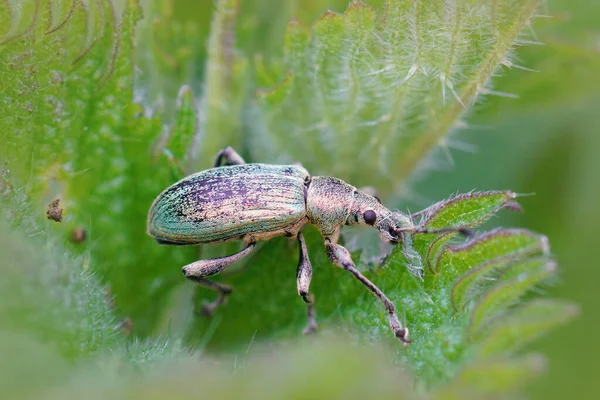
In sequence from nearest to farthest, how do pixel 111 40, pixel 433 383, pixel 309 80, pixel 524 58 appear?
pixel 433 383 < pixel 111 40 < pixel 309 80 < pixel 524 58

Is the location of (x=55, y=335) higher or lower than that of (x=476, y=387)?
lower

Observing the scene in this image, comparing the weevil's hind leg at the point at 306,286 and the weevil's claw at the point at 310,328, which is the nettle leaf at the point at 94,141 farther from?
the weevil's claw at the point at 310,328

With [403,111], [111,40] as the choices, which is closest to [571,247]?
[403,111]

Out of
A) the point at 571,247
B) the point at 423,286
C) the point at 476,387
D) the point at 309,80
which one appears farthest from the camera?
the point at 571,247

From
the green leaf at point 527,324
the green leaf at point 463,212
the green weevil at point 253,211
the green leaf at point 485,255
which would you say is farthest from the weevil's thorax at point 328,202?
the green leaf at point 527,324

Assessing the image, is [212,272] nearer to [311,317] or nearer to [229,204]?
[229,204]

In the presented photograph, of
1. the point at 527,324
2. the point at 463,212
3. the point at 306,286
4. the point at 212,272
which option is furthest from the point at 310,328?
the point at 527,324

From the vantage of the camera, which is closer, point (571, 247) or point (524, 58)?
point (524, 58)

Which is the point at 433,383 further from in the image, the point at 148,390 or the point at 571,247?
the point at 571,247
